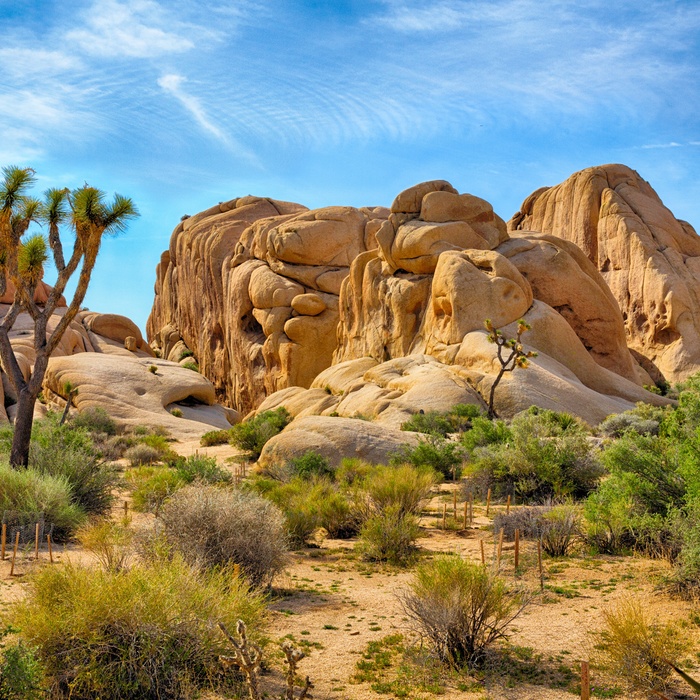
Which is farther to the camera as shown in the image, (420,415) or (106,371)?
(106,371)

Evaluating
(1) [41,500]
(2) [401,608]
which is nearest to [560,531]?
(2) [401,608]

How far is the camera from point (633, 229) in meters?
50.6

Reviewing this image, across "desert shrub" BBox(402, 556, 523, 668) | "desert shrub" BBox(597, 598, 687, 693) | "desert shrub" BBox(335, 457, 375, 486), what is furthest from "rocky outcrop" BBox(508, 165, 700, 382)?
"desert shrub" BBox(597, 598, 687, 693)

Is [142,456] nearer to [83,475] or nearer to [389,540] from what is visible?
[83,475]

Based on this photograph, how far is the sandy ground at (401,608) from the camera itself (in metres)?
6.39

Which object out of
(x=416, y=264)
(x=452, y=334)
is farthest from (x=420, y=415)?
(x=416, y=264)

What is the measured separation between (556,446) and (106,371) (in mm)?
27739

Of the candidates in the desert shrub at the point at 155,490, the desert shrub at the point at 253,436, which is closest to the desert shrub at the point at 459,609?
the desert shrub at the point at 155,490

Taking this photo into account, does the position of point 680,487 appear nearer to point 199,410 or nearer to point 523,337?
point 523,337

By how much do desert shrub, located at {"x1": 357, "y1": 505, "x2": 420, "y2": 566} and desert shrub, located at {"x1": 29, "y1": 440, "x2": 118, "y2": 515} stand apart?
529 cm

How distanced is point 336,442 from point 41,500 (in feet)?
29.9

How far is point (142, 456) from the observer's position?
2383 centimetres

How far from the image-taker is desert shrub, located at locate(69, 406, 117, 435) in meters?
30.7

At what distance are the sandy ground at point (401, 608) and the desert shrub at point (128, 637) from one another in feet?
2.57
